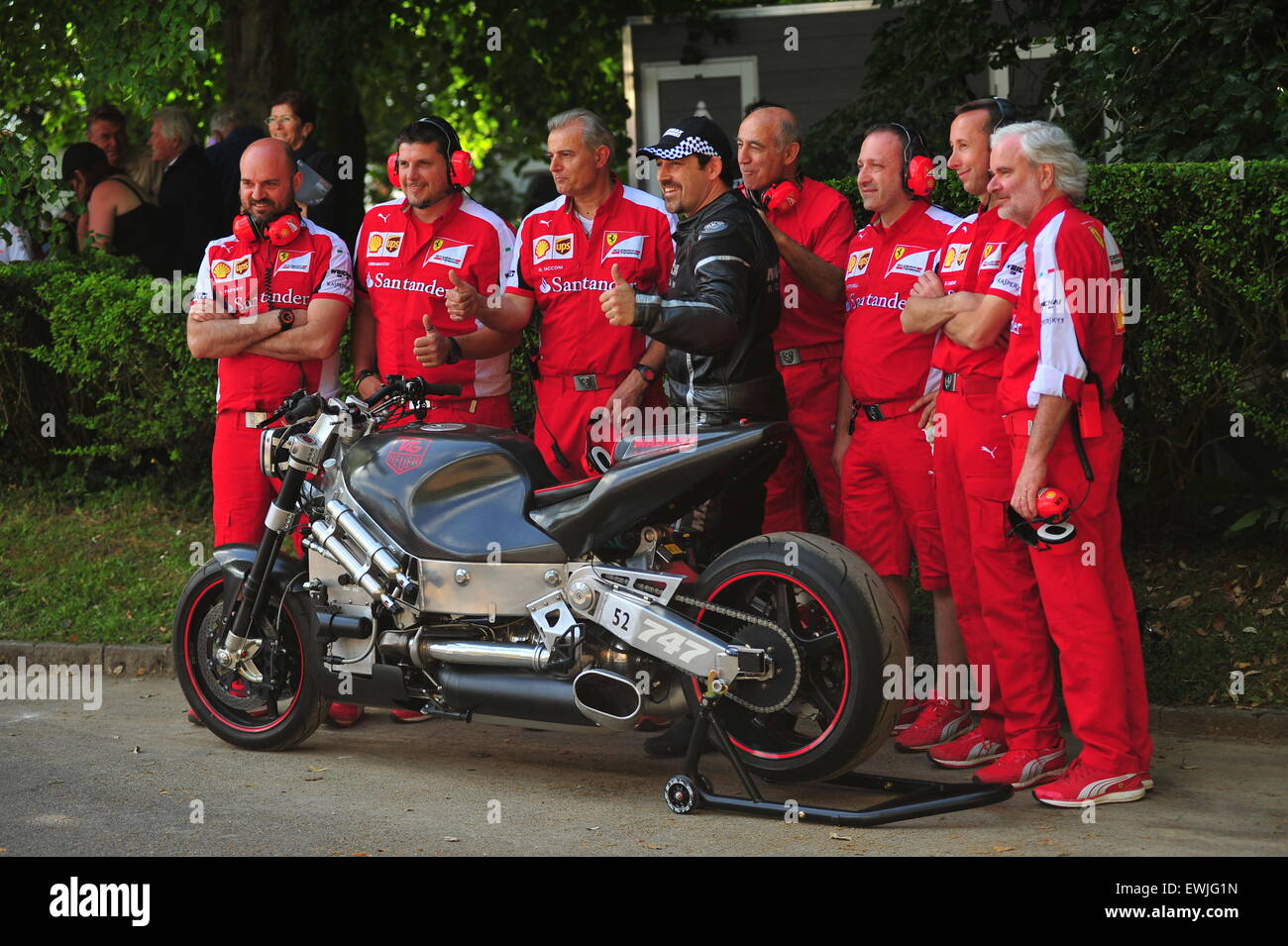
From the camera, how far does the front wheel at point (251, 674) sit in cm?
610

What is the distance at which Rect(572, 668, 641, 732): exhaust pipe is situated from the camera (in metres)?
5.25

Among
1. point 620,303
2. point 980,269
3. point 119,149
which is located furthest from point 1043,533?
point 119,149

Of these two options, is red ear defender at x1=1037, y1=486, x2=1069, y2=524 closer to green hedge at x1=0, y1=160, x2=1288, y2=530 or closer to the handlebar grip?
green hedge at x1=0, y1=160, x2=1288, y2=530

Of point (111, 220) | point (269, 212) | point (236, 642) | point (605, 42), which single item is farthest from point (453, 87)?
point (236, 642)

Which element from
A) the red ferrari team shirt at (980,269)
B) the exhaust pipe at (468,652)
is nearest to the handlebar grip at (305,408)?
the exhaust pipe at (468,652)

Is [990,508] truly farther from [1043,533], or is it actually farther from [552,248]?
[552,248]

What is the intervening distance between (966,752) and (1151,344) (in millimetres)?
2014

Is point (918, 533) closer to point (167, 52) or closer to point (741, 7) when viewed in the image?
point (167, 52)

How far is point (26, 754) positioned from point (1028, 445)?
3.85 meters

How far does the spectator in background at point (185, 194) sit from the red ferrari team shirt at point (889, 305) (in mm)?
4238

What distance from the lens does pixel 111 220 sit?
32.2 feet

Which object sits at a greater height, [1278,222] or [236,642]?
[1278,222]

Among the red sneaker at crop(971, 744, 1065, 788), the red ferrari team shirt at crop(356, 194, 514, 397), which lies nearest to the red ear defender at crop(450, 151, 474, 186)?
the red ferrari team shirt at crop(356, 194, 514, 397)

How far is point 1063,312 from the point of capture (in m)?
5.15
